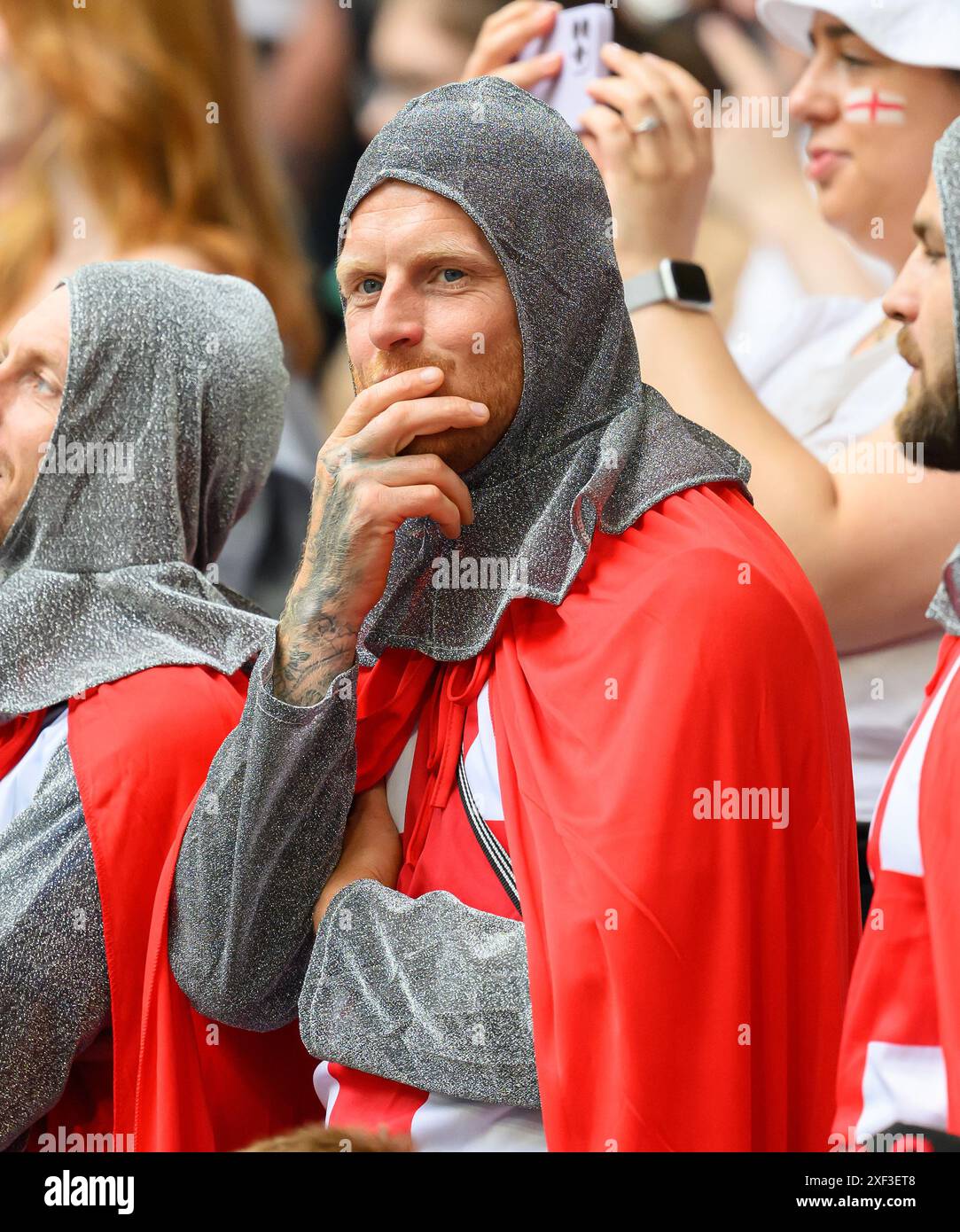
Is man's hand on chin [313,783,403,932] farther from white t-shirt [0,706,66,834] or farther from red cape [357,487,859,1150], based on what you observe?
white t-shirt [0,706,66,834]

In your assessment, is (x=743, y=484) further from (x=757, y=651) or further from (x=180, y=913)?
(x=180, y=913)

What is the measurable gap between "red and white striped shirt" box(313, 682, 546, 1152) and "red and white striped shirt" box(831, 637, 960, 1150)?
0.37 meters

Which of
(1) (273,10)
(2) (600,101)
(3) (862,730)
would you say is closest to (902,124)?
(2) (600,101)

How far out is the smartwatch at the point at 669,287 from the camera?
2779mm

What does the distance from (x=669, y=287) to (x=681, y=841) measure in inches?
51.5

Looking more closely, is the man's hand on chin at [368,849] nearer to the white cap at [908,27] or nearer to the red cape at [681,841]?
the red cape at [681,841]

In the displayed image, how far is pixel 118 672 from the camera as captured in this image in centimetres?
234

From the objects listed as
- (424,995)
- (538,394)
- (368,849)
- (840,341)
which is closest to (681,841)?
(424,995)

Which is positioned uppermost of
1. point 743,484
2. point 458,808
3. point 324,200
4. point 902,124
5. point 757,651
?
point 324,200

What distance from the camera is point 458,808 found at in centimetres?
196

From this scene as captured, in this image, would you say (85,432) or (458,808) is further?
(85,432)

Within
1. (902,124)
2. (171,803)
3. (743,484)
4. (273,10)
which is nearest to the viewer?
(743,484)

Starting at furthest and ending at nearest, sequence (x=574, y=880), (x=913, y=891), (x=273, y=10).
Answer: (x=273, y=10)
(x=574, y=880)
(x=913, y=891)

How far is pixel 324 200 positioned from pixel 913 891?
218cm
